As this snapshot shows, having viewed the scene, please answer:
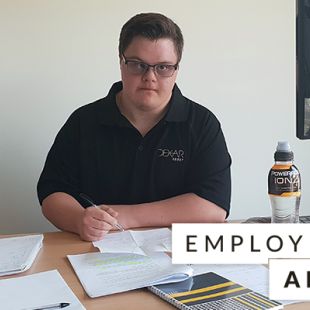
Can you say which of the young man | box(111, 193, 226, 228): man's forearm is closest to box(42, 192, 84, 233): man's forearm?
A: the young man

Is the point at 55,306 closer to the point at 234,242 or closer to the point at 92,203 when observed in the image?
the point at 234,242

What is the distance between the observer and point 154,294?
1031 millimetres

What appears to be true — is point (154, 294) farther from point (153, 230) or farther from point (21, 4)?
point (21, 4)

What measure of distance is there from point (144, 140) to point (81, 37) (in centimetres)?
64

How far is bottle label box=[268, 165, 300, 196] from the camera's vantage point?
1352 millimetres

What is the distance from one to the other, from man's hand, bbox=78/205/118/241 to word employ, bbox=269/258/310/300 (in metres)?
0.51

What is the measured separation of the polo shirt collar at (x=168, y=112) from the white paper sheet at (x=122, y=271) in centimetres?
56

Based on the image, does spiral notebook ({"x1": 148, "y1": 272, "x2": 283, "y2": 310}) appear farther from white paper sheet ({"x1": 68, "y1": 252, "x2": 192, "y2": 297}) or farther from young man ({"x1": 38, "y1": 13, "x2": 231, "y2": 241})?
young man ({"x1": 38, "y1": 13, "x2": 231, "y2": 241})

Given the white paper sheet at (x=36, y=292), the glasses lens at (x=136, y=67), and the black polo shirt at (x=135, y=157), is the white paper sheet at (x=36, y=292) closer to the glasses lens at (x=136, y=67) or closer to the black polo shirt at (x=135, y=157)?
the black polo shirt at (x=135, y=157)

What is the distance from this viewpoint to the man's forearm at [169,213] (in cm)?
149

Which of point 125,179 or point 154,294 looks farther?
point 125,179

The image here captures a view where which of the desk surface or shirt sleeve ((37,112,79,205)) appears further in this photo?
shirt sleeve ((37,112,79,205))

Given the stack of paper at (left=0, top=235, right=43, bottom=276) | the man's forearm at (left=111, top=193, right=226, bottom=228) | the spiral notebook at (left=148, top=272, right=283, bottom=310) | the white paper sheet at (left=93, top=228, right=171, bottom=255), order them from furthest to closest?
the man's forearm at (left=111, top=193, right=226, bottom=228) → the white paper sheet at (left=93, top=228, right=171, bottom=255) → the stack of paper at (left=0, top=235, right=43, bottom=276) → the spiral notebook at (left=148, top=272, right=283, bottom=310)

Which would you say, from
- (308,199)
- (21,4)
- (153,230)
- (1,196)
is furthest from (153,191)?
(308,199)
